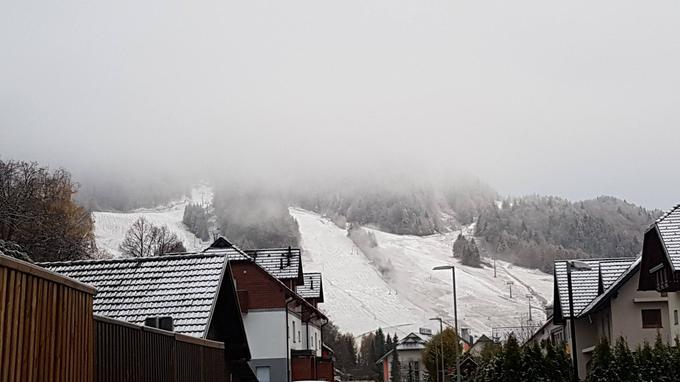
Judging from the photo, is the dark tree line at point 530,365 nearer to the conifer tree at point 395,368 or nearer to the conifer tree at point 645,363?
the conifer tree at point 645,363

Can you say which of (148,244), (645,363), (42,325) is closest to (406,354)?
(148,244)

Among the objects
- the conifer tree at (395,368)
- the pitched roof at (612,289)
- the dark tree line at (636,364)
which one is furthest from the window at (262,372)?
the conifer tree at (395,368)

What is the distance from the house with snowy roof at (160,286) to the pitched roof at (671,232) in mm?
19509

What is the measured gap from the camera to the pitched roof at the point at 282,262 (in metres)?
55.2

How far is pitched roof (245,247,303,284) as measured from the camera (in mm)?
55153

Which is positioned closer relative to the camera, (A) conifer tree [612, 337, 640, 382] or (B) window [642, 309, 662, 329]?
(A) conifer tree [612, 337, 640, 382]

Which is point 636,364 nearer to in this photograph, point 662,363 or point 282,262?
point 662,363

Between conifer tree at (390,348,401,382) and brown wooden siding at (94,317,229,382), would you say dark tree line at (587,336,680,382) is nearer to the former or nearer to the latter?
brown wooden siding at (94,317,229,382)

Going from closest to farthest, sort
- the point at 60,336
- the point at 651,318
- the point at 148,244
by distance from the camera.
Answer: the point at 60,336 → the point at 651,318 → the point at 148,244

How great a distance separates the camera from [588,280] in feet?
156

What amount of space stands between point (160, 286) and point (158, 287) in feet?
0.12

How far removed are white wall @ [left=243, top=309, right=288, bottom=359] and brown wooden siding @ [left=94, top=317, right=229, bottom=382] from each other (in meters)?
31.6

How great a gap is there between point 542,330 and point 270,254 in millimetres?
25643

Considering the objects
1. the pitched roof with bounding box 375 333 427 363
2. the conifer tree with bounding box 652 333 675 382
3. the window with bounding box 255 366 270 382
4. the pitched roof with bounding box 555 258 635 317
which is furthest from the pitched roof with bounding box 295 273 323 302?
the pitched roof with bounding box 375 333 427 363
